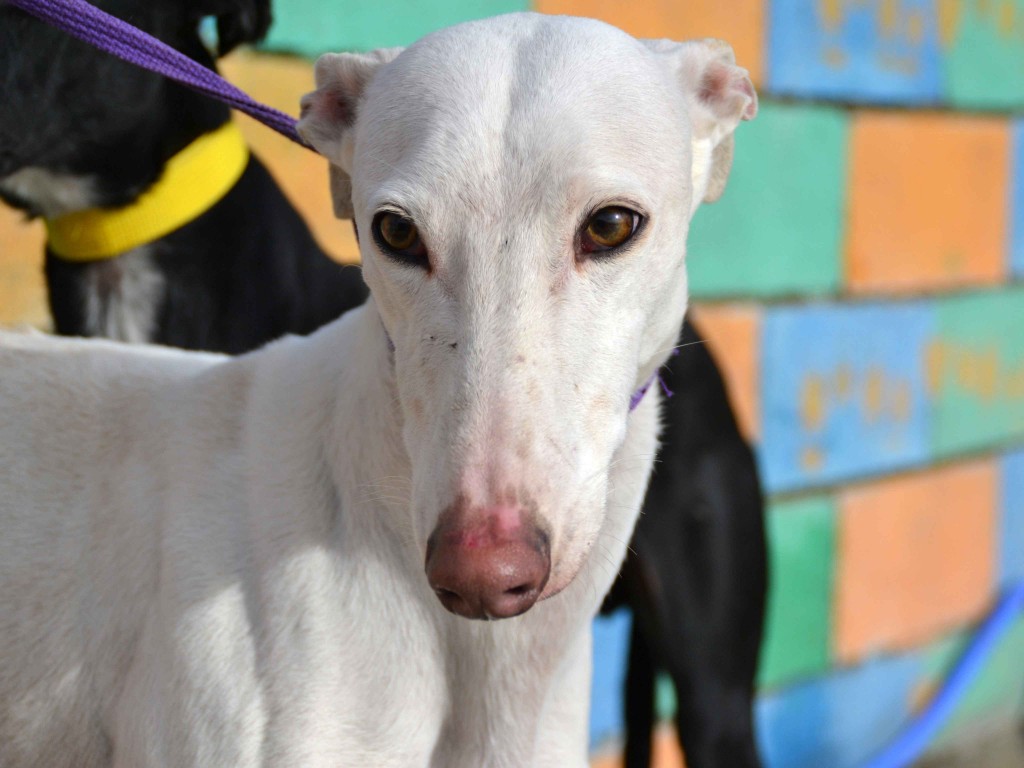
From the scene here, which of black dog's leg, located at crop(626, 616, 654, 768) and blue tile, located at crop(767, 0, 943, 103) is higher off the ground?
blue tile, located at crop(767, 0, 943, 103)

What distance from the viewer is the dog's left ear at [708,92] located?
1.24 meters

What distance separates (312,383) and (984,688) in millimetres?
3540

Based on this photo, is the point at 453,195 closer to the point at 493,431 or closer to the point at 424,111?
Result: the point at 424,111

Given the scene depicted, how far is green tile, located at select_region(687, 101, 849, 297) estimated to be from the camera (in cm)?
292

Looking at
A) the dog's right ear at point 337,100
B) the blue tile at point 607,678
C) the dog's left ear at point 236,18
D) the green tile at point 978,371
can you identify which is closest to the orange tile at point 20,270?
the dog's left ear at point 236,18

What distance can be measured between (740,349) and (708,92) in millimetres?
1836

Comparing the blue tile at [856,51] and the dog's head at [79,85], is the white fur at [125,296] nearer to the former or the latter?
the dog's head at [79,85]

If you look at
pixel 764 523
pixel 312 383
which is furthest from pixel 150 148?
pixel 764 523

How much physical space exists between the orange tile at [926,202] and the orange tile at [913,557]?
0.65m

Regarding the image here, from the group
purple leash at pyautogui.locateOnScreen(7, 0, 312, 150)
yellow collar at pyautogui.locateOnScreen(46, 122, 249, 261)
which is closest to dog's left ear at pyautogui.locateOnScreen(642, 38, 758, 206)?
purple leash at pyautogui.locateOnScreen(7, 0, 312, 150)

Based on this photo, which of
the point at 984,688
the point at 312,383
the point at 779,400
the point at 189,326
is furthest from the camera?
the point at 984,688

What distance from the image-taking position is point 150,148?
154cm

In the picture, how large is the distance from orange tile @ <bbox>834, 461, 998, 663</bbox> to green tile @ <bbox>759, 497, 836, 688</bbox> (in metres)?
0.07

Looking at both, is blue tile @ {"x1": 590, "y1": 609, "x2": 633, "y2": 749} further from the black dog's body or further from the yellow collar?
the yellow collar
